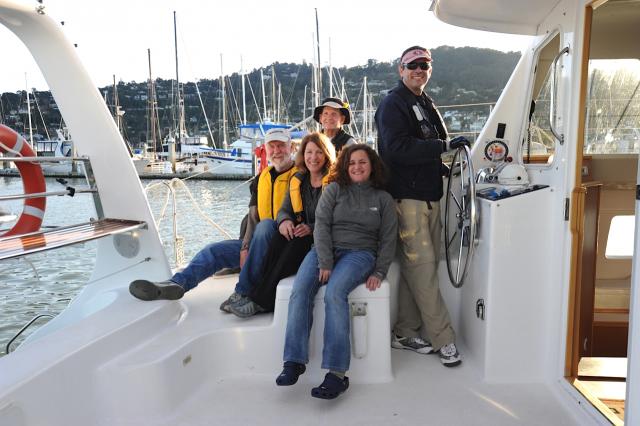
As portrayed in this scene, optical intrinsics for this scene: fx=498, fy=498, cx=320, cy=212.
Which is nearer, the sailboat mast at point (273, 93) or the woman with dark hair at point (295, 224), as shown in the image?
the woman with dark hair at point (295, 224)

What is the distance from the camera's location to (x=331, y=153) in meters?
3.13

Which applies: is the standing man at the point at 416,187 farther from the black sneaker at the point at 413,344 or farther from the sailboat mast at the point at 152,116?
the sailboat mast at the point at 152,116

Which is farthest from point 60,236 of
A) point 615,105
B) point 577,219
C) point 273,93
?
point 273,93

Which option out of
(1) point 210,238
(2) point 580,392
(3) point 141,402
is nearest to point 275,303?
(3) point 141,402

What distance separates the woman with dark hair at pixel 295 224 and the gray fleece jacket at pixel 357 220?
0.74ft

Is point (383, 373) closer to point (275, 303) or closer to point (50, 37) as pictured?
point (275, 303)

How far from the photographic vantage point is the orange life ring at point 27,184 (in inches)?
113

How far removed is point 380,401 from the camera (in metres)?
2.46

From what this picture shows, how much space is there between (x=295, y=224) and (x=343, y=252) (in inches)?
16.8

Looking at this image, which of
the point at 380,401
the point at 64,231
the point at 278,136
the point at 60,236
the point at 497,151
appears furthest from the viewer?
the point at 278,136

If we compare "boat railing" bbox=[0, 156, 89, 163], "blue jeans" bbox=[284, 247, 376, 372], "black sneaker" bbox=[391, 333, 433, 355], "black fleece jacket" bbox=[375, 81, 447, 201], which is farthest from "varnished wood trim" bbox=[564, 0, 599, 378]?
"boat railing" bbox=[0, 156, 89, 163]

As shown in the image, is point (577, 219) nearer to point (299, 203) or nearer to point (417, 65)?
point (417, 65)

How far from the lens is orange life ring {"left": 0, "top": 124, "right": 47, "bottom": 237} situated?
2.88m

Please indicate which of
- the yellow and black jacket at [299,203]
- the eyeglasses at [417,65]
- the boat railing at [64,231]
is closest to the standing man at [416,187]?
the eyeglasses at [417,65]
